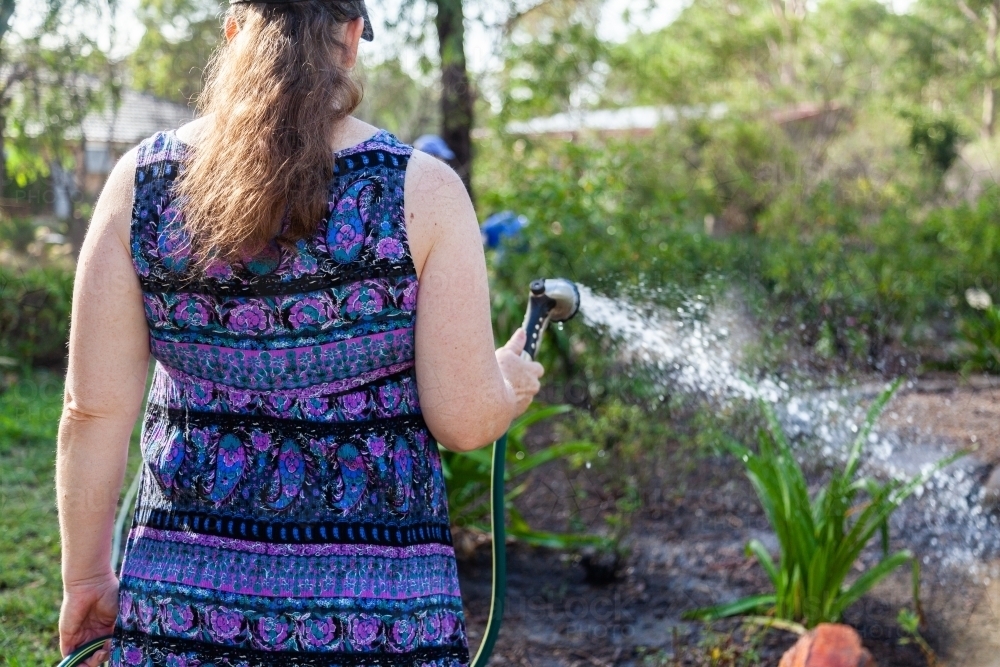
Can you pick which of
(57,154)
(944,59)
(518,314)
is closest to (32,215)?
(57,154)

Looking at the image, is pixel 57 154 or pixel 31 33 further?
pixel 57 154

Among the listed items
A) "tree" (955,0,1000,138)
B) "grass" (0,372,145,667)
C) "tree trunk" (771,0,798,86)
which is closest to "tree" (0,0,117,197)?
"grass" (0,372,145,667)

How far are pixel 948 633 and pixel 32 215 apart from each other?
9.67m

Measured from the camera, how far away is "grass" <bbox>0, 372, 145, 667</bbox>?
262 centimetres

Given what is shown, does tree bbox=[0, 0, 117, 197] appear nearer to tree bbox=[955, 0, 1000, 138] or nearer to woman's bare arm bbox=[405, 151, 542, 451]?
woman's bare arm bbox=[405, 151, 542, 451]

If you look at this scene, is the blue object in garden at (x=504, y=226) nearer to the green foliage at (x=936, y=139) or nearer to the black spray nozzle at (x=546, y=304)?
the black spray nozzle at (x=546, y=304)

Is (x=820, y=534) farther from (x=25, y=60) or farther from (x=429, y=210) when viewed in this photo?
(x=25, y=60)

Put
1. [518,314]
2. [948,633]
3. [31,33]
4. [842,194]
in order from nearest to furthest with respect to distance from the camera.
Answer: [948,633], [518,314], [31,33], [842,194]

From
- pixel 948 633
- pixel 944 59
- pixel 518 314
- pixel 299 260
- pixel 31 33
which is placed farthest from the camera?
pixel 944 59

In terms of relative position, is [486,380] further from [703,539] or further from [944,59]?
[944,59]

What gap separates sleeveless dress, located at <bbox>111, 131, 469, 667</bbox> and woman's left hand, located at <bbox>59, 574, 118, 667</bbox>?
15cm

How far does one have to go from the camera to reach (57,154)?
613cm

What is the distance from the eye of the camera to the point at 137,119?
24.2ft

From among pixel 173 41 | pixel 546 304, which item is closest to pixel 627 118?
pixel 173 41
